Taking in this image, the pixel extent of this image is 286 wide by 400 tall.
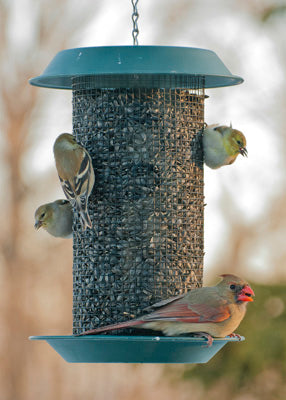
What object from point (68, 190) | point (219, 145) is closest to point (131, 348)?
A: point (68, 190)

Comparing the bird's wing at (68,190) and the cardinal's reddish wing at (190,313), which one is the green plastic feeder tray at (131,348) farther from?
the bird's wing at (68,190)

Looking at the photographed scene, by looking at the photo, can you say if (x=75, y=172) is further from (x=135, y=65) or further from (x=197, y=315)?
(x=197, y=315)

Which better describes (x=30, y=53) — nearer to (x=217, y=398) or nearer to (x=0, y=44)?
(x=0, y=44)

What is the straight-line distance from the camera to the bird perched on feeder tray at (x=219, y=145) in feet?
33.0

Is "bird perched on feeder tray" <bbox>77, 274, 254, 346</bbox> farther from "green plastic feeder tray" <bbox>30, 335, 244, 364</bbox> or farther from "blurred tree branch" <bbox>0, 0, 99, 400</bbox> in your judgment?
"blurred tree branch" <bbox>0, 0, 99, 400</bbox>

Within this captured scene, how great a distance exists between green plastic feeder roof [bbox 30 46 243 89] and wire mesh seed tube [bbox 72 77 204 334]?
11cm

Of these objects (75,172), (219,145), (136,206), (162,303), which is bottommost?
(162,303)

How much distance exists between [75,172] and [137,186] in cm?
57

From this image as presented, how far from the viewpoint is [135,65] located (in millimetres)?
9062

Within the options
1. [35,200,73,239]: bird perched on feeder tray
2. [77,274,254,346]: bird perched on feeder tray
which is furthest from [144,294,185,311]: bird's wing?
[35,200,73,239]: bird perched on feeder tray

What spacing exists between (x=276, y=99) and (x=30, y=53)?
547cm

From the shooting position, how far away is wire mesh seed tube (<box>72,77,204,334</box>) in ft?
31.4

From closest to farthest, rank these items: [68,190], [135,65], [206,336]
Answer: [135,65] < [206,336] < [68,190]

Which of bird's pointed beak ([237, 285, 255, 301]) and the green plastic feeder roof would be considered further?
bird's pointed beak ([237, 285, 255, 301])
